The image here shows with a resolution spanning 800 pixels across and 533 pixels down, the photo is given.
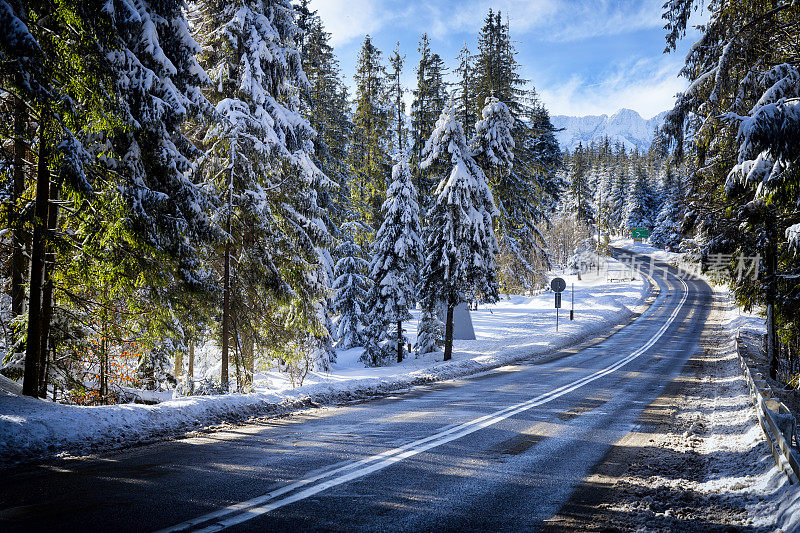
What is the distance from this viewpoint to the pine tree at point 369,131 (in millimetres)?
28938

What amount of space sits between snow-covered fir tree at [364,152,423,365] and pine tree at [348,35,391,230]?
12.5 feet

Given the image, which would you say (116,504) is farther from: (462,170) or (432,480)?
(462,170)

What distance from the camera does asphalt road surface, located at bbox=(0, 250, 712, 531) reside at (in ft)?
12.7

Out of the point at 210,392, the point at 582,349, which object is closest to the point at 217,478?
the point at 210,392

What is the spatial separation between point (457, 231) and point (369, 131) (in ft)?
40.1

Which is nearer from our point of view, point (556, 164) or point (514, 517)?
point (514, 517)

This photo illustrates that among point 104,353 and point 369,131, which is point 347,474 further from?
point 369,131

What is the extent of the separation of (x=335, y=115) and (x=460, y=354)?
53.1 ft

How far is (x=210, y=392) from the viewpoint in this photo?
1066 cm

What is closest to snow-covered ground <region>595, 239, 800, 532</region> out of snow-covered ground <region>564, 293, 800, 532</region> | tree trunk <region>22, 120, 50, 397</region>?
snow-covered ground <region>564, 293, 800, 532</region>

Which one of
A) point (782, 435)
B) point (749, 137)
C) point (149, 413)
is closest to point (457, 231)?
point (749, 137)

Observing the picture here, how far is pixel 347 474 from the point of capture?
5.03 m

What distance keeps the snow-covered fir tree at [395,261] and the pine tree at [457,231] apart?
2.43m

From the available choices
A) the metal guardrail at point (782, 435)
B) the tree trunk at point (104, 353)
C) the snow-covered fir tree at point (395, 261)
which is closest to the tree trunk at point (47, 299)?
the tree trunk at point (104, 353)
